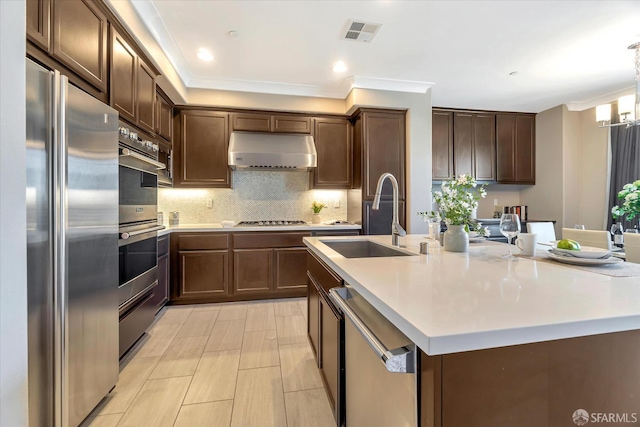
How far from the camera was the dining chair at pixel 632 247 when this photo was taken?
6.32 ft

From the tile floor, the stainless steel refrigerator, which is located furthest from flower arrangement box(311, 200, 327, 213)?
the stainless steel refrigerator

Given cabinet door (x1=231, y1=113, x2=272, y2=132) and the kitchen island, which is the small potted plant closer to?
cabinet door (x1=231, y1=113, x2=272, y2=132)

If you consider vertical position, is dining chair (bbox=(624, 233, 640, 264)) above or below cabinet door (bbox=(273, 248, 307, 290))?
above

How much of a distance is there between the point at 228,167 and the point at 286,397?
8.97 ft

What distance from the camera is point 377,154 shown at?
3.52 m

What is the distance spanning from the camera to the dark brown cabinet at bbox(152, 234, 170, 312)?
2789mm

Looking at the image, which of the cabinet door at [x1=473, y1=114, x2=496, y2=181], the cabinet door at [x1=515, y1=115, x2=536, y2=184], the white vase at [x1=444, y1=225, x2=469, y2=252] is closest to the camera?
the white vase at [x1=444, y1=225, x2=469, y2=252]

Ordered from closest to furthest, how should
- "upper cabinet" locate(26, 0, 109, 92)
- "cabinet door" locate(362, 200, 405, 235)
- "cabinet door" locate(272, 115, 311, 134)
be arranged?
"upper cabinet" locate(26, 0, 109, 92) → "cabinet door" locate(362, 200, 405, 235) → "cabinet door" locate(272, 115, 311, 134)

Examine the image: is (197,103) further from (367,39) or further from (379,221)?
(379,221)

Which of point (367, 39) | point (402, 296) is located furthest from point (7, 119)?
point (367, 39)

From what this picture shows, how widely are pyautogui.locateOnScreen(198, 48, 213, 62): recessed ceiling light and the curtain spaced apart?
5.04 meters

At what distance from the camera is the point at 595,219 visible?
3893 millimetres

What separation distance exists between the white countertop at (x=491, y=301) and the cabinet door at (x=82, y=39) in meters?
1.81

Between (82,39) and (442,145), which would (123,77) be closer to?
(82,39)
